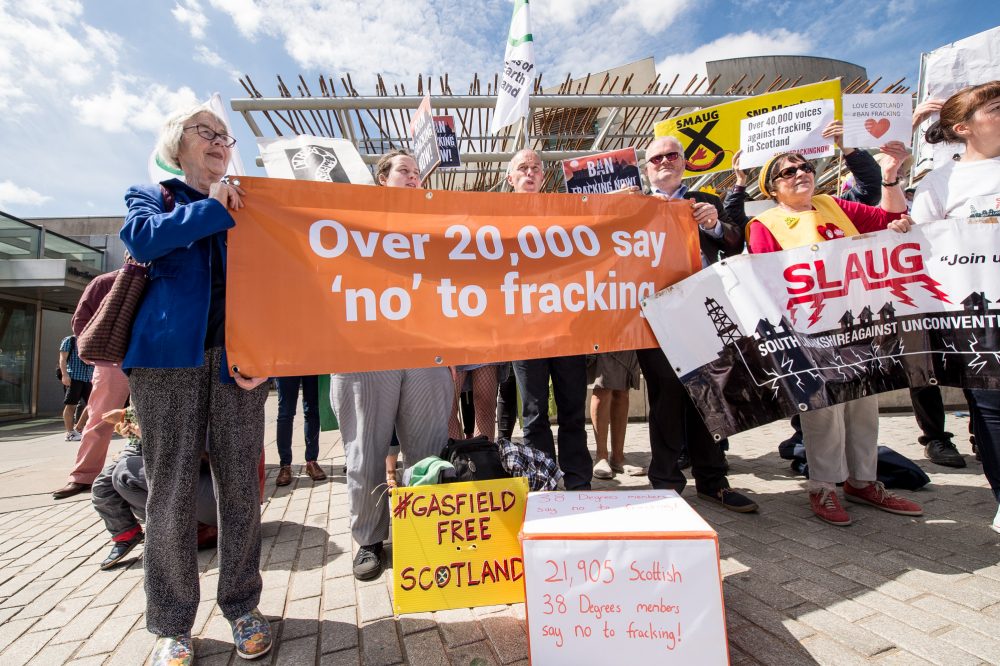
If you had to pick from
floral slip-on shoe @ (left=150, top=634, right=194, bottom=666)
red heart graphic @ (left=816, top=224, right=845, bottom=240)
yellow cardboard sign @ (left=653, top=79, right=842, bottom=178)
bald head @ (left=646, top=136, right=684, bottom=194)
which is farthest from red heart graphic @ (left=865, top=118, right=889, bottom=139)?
floral slip-on shoe @ (left=150, top=634, right=194, bottom=666)

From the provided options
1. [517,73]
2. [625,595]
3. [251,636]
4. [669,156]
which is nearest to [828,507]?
[625,595]

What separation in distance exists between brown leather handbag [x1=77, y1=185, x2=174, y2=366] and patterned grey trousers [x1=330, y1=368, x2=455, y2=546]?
909mm

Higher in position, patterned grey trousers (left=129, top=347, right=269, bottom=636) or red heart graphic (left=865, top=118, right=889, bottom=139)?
red heart graphic (left=865, top=118, right=889, bottom=139)

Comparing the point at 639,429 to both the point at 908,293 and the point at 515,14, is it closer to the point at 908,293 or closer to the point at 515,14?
the point at 908,293

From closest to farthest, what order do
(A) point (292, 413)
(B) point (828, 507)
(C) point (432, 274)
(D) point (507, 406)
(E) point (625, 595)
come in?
(E) point (625, 595), (C) point (432, 274), (B) point (828, 507), (A) point (292, 413), (D) point (507, 406)

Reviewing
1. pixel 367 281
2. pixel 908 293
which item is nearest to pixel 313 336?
pixel 367 281

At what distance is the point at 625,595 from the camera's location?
4.83ft

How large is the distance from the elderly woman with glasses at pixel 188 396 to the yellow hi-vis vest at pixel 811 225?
2.72m

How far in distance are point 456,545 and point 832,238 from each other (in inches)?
98.1

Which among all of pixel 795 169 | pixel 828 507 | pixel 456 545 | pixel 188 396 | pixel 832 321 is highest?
pixel 795 169

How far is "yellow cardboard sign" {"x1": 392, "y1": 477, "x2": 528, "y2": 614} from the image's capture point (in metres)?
1.87

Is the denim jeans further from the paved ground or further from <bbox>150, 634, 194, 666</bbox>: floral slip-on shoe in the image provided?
<bbox>150, 634, 194, 666</bbox>: floral slip-on shoe

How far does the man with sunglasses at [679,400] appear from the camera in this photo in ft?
8.99

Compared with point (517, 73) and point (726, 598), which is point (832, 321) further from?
point (517, 73)
